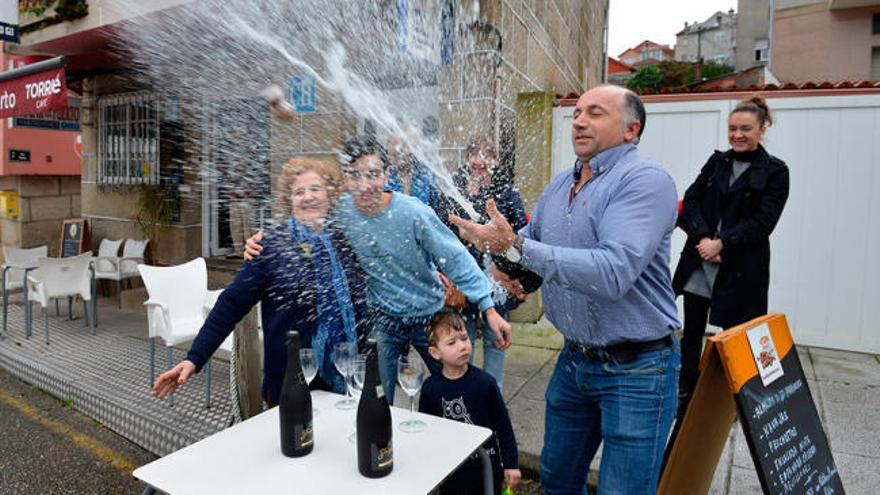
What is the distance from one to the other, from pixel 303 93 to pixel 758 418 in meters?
5.50

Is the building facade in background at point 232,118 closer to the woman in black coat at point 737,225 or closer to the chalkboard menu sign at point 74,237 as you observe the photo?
the chalkboard menu sign at point 74,237

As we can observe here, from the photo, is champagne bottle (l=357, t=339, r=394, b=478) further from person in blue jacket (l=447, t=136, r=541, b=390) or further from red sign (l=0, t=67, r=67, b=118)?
red sign (l=0, t=67, r=67, b=118)

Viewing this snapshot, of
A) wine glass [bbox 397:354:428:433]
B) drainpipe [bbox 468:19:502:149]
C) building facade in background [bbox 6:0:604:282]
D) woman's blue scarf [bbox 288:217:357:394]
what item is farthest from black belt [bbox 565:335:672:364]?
drainpipe [bbox 468:19:502:149]

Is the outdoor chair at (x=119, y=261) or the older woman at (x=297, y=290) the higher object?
the older woman at (x=297, y=290)

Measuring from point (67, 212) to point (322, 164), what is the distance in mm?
11876

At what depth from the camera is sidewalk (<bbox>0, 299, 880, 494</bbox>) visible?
361 cm

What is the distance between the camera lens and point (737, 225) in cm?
365

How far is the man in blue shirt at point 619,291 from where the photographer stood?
2000mm

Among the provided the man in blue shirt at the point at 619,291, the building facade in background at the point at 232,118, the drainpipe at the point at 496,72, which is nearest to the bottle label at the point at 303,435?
the man in blue shirt at the point at 619,291

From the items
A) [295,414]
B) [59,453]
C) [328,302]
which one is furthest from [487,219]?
[59,453]

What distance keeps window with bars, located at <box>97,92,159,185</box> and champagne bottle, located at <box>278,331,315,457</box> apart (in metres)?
7.85

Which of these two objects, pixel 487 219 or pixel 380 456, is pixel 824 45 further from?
pixel 380 456

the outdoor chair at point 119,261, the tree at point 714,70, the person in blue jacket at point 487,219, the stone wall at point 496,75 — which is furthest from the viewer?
the tree at point 714,70

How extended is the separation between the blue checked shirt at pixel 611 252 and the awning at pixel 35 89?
6.33m
